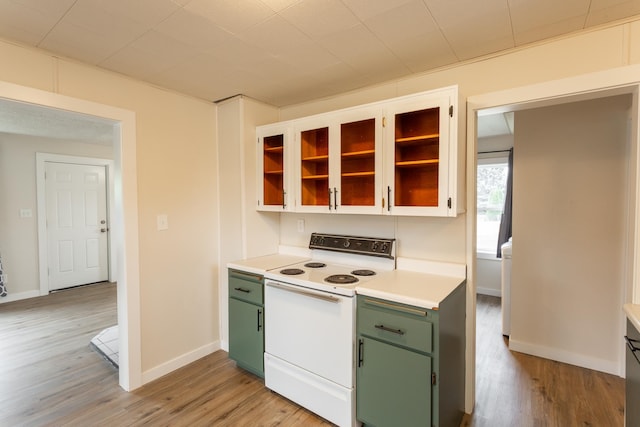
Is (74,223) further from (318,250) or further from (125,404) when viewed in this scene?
(318,250)

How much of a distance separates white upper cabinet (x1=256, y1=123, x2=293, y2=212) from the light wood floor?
149 cm

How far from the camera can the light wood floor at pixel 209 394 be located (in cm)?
206

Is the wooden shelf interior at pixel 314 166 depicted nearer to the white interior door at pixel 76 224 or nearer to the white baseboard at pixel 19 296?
the white interior door at pixel 76 224

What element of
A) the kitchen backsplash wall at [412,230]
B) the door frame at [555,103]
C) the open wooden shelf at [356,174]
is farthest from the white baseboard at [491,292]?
the open wooden shelf at [356,174]

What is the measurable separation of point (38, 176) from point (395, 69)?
533 cm

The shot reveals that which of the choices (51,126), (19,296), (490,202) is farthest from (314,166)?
(19,296)

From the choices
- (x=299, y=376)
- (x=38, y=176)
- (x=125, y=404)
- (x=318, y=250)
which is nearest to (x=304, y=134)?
(x=318, y=250)

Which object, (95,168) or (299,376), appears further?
(95,168)

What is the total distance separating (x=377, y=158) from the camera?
2.18 m

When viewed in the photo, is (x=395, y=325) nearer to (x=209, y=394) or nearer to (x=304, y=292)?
(x=304, y=292)

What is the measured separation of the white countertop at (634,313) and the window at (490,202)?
11.6ft

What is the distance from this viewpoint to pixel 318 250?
9.33 ft

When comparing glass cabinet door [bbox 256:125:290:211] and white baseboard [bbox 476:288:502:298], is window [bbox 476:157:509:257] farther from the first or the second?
glass cabinet door [bbox 256:125:290:211]

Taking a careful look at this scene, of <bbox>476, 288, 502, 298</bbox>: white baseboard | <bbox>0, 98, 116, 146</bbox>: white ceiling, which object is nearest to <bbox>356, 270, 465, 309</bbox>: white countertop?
<bbox>0, 98, 116, 146</bbox>: white ceiling
